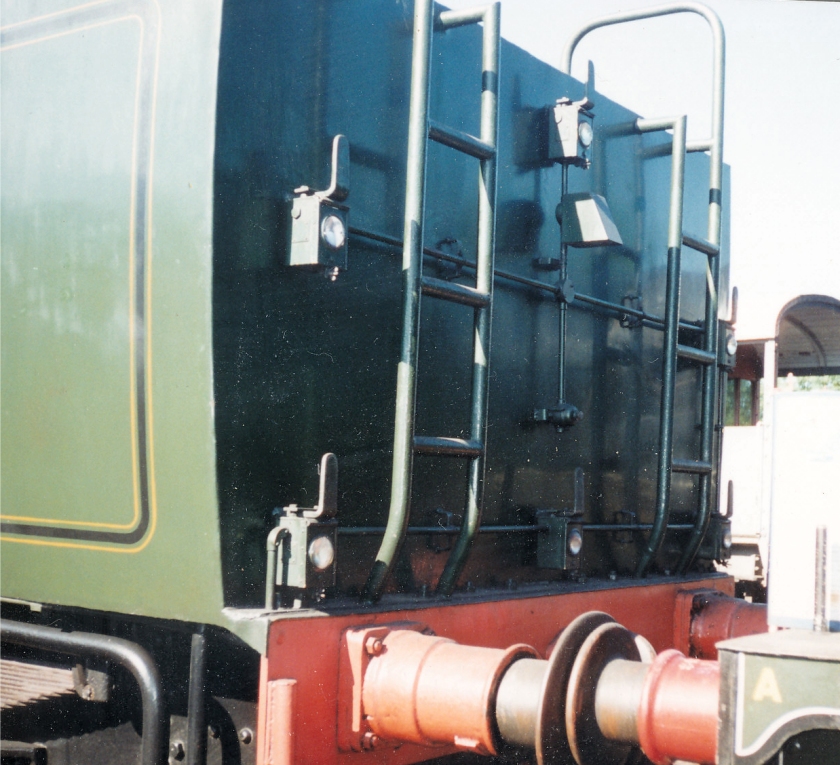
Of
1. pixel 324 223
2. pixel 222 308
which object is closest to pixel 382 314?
pixel 324 223

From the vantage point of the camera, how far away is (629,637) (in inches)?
95.1

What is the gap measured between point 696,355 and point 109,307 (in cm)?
230

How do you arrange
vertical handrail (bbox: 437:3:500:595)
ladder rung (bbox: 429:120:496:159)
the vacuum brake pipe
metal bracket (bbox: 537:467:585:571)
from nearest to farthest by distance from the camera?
1. the vacuum brake pipe
2. ladder rung (bbox: 429:120:496:159)
3. vertical handrail (bbox: 437:3:500:595)
4. metal bracket (bbox: 537:467:585:571)

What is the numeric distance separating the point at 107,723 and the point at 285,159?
5.20ft

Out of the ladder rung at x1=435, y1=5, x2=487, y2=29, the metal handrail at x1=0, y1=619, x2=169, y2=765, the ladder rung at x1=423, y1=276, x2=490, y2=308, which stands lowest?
the metal handrail at x1=0, y1=619, x2=169, y2=765

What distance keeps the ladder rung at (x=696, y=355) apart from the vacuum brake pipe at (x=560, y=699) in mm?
1666

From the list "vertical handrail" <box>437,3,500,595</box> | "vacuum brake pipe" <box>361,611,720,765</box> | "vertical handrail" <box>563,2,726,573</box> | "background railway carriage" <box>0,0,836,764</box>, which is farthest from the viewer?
"vertical handrail" <box>563,2,726,573</box>

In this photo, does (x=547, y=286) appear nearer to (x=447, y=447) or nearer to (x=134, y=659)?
(x=447, y=447)

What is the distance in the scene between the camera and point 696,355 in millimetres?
3975

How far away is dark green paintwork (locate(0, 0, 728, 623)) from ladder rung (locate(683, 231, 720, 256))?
857mm

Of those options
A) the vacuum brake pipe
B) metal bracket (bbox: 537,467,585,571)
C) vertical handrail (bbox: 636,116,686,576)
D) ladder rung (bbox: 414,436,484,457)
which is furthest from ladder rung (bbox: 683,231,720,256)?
the vacuum brake pipe

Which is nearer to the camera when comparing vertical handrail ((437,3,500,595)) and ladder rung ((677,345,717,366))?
vertical handrail ((437,3,500,595))

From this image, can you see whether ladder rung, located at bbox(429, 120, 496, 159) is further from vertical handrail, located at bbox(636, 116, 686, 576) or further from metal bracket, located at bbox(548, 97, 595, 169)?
vertical handrail, located at bbox(636, 116, 686, 576)

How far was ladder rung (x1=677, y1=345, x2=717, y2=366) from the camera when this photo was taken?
12.7 feet
